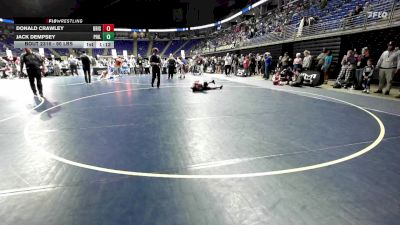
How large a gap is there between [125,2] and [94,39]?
126 feet

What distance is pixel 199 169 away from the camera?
11.2 ft

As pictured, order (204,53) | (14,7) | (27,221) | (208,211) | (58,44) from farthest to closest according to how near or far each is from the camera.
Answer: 1. (204,53)
2. (14,7)
3. (58,44)
4. (208,211)
5. (27,221)

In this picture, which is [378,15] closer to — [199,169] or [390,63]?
[390,63]

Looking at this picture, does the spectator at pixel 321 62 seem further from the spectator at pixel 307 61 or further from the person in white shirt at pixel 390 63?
the person in white shirt at pixel 390 63

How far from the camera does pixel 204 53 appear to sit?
1848 inches

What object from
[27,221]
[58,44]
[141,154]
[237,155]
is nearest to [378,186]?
[237,155]

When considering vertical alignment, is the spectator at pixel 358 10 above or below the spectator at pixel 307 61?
above

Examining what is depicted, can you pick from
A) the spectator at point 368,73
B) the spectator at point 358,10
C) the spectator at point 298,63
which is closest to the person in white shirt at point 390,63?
the spectator at point 368,73

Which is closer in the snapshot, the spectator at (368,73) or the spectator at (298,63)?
the spectator at (368,73)

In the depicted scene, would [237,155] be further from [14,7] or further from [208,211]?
[14,7]
